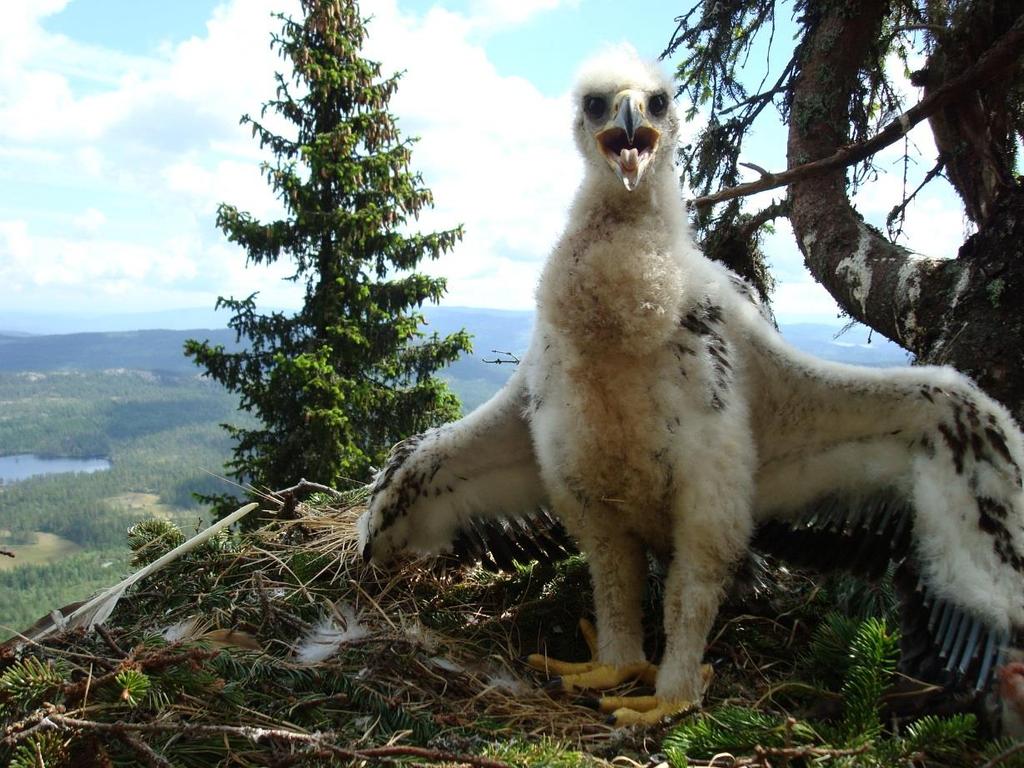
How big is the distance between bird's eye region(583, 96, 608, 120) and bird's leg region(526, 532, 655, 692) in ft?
4.85

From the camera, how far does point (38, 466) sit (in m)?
148

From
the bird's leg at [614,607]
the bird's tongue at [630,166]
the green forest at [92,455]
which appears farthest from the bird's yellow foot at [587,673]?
the green forest at [92,455]

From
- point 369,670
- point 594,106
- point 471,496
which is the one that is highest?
point 594,106

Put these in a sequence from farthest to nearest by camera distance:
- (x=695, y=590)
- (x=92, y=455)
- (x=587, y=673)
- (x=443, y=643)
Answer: (x=92, y=455) < (x=443, y=643) < (x=587, y=673) < (x=695, y=590)

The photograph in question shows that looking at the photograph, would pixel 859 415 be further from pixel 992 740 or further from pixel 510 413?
pixel 510 413

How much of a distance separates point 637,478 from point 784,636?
0.92 meters

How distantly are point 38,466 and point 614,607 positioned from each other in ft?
562

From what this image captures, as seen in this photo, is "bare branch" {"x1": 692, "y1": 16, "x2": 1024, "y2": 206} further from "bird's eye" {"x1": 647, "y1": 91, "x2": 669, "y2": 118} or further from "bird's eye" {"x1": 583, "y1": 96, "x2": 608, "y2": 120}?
"bird's eye" {"x1": 583, "y1": 96, "x2": 608, "y2": 120}

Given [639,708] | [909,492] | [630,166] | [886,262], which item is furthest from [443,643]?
[886,262]

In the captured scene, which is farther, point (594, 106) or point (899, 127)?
point (899, 127)

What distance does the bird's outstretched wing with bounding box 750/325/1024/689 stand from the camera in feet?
7.63

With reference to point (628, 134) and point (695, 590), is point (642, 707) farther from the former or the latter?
point (628, 134)

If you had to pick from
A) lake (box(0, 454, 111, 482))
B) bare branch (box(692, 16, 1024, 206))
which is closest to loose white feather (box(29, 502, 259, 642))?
bare branch (box(692, 16, 1024, 206))

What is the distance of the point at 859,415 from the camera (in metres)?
2.69
